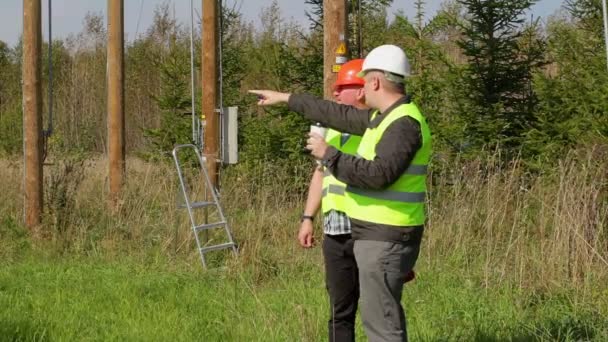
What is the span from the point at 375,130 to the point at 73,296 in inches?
164

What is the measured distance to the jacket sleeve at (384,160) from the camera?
145 inches

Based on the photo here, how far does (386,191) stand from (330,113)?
29.7 inches

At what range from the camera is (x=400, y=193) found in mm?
3830

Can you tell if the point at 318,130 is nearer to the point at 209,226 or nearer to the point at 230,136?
the point at 209,226

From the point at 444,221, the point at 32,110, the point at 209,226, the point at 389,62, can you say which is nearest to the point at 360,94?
the point at 389,62

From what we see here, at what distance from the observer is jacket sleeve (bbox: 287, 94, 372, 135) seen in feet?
14.5

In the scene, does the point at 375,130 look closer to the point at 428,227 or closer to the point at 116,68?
the point at 428,227

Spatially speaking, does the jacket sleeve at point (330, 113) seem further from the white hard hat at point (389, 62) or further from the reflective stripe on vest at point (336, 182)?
the white hard hat at point (389, 62)

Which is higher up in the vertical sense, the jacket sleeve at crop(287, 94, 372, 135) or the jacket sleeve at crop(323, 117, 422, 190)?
the jacket sleeve at crop(287, 94, 372, 135)

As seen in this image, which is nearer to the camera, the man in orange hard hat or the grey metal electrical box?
the man in orange hard hat

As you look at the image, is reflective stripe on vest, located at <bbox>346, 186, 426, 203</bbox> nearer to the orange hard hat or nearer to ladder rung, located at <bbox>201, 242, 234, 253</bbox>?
the orange hard hat

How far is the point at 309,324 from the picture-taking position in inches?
223

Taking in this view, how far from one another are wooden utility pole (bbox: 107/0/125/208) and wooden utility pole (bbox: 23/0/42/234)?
1.73m

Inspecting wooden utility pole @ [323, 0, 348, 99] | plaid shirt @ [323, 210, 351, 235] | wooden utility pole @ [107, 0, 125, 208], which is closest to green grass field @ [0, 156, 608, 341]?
plaid shirt @ [323, 210, 351, 235]
